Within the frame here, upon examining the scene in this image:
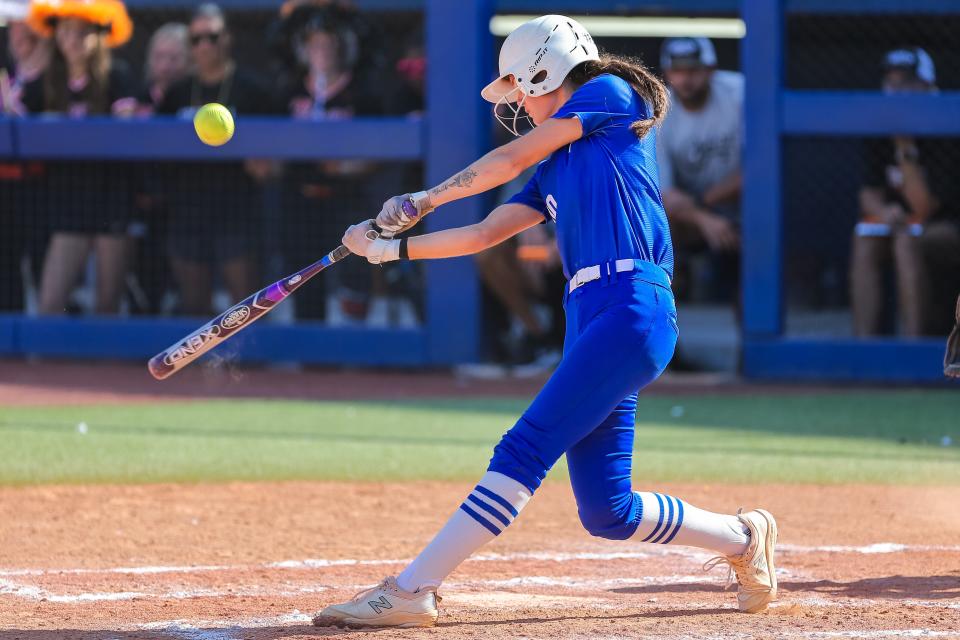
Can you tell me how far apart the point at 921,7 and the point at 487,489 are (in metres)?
7.10

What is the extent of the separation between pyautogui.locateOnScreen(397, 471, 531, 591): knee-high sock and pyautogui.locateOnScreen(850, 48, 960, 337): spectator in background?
6.25 metres

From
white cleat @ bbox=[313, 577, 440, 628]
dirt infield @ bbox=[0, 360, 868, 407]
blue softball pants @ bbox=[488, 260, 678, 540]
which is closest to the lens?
blue softball pants @ bbox=[488, 260, 678, 540]

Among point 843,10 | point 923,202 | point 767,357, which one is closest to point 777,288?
point 767,357

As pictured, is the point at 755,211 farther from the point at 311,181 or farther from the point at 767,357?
the point at 311,181

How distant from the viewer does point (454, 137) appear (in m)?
9.81

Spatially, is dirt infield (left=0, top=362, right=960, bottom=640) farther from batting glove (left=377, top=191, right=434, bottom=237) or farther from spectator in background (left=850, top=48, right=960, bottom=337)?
spectator in background (left=850, top=48, right=960, bottom=337)

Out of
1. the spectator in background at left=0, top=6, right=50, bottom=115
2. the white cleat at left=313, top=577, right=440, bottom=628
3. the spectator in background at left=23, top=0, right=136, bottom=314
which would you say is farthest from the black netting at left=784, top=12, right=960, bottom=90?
the white cleat at left=313, top=577, right=440, bottom=628

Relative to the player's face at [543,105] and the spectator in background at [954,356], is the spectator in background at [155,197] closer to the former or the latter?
the player's face at [543,105]

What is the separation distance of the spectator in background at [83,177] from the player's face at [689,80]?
13.6ft

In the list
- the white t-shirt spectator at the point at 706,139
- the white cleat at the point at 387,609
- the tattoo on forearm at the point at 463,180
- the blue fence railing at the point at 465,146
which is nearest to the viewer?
the white cleat at the point at 387,609

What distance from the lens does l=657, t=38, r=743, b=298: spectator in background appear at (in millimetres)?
9539

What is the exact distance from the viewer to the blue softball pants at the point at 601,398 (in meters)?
3.51

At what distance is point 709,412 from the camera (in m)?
8.19

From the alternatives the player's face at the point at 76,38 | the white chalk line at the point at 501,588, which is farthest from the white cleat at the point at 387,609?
the player's face at the point at 76,38
